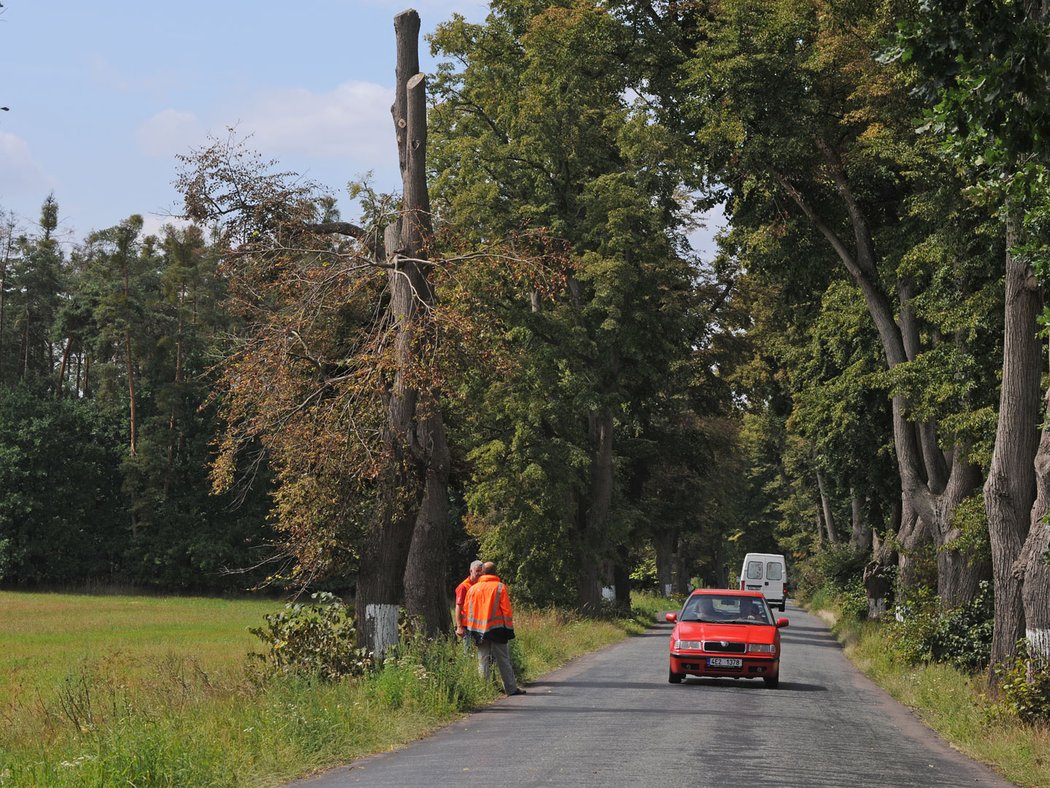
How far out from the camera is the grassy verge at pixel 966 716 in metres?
12.9

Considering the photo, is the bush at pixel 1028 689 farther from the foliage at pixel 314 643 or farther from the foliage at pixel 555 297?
the foliage at pixel 555 297

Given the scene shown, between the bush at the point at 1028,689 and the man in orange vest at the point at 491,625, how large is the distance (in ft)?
20.9

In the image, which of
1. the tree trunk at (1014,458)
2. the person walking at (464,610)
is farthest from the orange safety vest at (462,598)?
the tree trunk at (1014,458)

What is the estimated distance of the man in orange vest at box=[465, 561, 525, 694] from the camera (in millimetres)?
18125

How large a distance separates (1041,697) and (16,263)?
75.5m

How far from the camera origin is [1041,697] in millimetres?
15508

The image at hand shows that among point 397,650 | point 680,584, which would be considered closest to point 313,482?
point 397,650

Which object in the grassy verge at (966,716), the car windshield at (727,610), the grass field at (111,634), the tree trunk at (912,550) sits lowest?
the grass field at (111,634)

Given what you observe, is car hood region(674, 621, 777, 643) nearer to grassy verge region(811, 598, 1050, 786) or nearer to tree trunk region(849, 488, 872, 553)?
grassy verge region(811, 598, 1050, 786)

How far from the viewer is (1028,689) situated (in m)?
15.6

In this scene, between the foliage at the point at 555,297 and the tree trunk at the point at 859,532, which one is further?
the tree trunk at the point at 859,532

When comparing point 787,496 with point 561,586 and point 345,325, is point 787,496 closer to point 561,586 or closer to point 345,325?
point 561,586

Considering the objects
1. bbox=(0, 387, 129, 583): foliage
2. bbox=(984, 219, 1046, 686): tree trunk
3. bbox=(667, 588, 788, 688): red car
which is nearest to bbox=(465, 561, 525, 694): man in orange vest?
bbox=(667, 588, 788, 688): red car

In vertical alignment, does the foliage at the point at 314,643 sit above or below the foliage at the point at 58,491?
below
